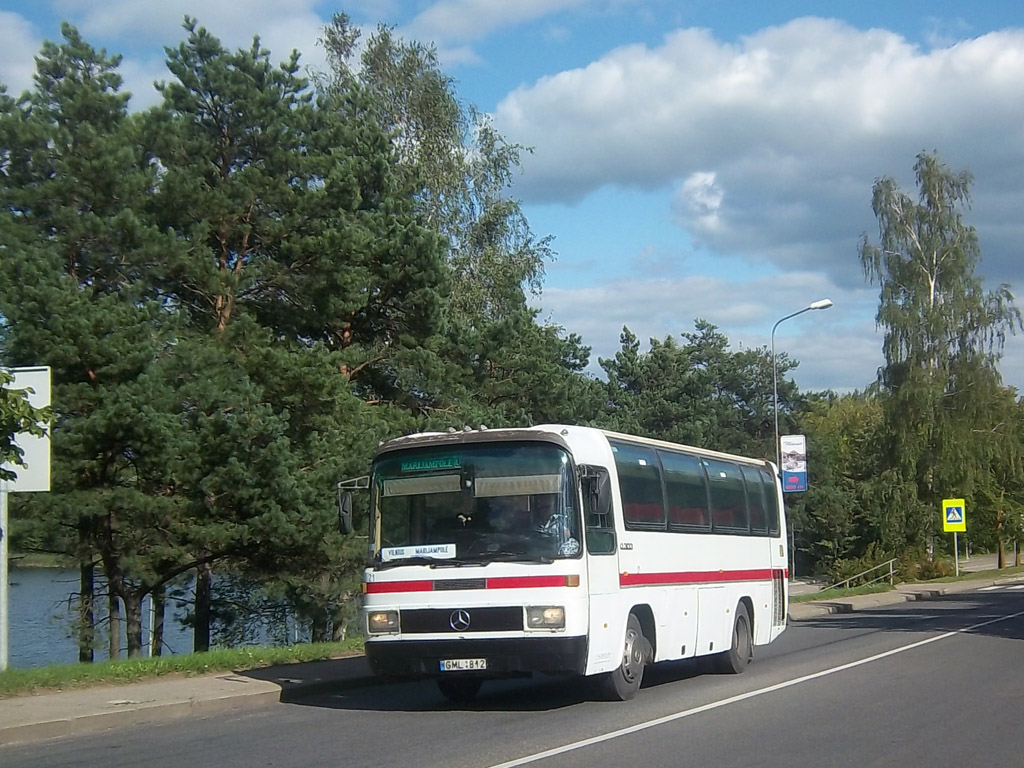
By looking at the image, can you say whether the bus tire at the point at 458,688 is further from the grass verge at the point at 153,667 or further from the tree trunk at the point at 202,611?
the tree trunk at the point at 202,611

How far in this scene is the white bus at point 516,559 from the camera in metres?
12.7

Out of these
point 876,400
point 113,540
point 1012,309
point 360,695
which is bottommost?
point 360,695

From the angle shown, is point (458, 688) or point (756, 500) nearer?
point (458, 688)

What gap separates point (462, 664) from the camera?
41.8ft

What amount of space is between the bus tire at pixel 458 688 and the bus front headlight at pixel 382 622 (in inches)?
55.6

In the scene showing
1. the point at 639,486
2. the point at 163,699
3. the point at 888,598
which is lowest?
the point at 888,598

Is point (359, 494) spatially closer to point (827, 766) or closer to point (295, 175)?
point (295, 175)

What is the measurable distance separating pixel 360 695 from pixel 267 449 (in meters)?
9.42

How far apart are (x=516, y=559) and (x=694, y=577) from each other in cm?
389

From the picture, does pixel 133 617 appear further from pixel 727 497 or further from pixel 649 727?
pixel 649 727

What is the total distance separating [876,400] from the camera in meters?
60.1

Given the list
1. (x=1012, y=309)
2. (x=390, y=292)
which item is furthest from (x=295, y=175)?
(x=1012, y=309)

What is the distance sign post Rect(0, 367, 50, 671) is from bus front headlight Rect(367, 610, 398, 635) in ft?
14.3

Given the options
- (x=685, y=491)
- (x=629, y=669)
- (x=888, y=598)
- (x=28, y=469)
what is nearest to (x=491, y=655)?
(x=629, y=669)
